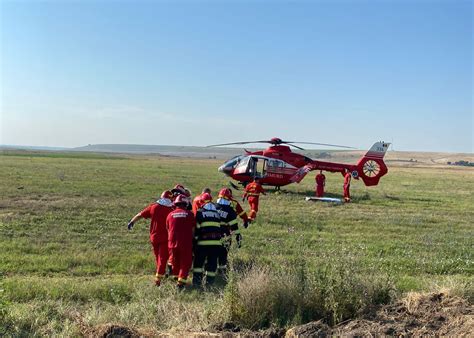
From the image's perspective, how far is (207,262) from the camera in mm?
7637

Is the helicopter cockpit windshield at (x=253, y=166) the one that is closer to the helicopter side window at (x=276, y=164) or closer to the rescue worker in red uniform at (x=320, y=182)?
the helicopter side window at (x=276, y=164)

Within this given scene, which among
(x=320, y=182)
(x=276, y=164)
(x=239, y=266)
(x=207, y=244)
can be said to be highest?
(x=276, y=164)

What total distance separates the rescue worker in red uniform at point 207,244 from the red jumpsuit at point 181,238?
0.20 m

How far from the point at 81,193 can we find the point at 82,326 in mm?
15987

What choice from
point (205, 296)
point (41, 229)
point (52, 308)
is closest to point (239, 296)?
point (205, 296)

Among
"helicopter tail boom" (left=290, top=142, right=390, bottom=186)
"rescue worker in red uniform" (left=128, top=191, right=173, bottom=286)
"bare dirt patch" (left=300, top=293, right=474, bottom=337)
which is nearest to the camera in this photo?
"bare dirt patch" (left=300, top=293, right=474, bottom=337)

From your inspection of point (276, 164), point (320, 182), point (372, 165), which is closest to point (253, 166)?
point (276, 164)

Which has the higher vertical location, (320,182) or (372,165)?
(372,165)

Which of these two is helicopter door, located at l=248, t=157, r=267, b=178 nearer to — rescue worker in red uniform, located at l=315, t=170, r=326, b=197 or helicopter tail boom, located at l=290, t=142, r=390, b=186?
rescue worker in red uniform, located at l=315, t=170, r=326, b=197

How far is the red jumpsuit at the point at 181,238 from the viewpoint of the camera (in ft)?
23.9

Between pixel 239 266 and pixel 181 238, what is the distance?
1.12m

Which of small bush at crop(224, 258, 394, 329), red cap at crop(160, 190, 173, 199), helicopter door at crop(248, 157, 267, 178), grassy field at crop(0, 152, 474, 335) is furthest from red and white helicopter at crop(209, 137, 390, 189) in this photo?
small bush at crop(224, 258, 394, 329)

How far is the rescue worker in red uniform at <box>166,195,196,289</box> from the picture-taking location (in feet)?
23.8

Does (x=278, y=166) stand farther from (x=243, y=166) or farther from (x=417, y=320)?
(x=417, y=320)
